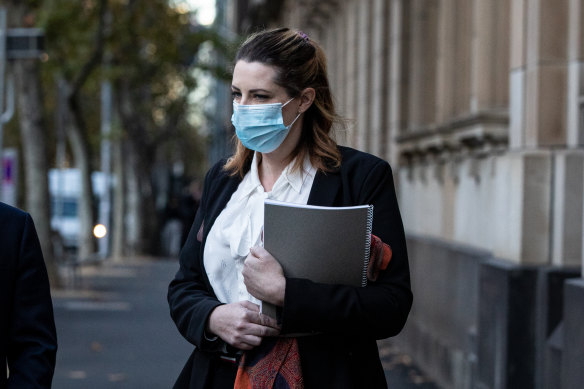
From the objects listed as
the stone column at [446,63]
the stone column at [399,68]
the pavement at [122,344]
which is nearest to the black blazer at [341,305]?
the pavement at [122,344]

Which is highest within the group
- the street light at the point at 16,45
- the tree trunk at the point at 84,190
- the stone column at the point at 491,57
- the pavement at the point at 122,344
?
the street light at the point at 16,45

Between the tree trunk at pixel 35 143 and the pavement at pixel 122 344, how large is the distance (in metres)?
1.31

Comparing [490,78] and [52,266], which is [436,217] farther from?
[52,266]

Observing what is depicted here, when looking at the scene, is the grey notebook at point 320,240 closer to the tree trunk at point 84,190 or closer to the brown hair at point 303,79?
the brown hair at point 303,79

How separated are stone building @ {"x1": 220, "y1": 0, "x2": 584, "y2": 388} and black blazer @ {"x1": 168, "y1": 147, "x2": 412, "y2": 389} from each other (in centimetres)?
36

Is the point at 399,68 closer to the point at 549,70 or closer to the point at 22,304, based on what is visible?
the point at 549,70

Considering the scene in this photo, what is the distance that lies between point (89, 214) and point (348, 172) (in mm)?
24828

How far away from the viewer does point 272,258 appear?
312 cm

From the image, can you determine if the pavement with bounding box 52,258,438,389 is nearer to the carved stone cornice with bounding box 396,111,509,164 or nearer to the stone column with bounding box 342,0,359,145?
the carved stone cornice with bounding box 396,111,509,164

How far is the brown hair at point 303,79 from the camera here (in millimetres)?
3291

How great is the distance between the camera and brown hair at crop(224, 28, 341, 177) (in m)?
3.29

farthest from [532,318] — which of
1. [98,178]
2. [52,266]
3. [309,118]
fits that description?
[98,178]

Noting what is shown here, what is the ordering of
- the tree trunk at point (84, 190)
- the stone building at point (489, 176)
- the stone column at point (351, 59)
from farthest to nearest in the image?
the tree trunk at point (84, 190) → the stone column at point (351, 59) → the stone building at point (489, 176)

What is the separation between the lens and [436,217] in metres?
11.6
